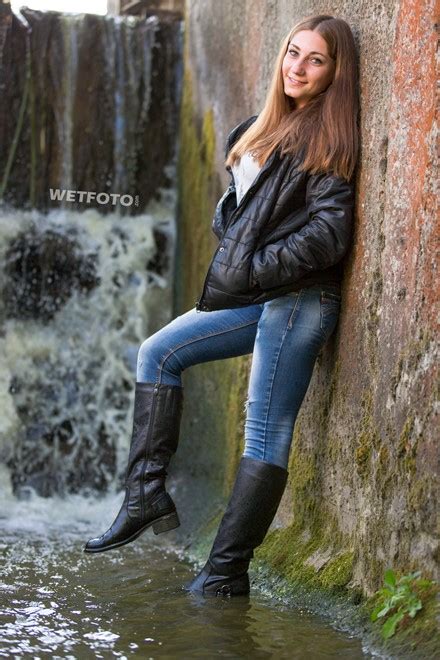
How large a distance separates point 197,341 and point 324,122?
0.92m

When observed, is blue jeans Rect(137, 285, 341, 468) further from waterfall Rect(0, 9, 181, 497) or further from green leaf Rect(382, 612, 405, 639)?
waterfall Rect(0, 9, 181, 497)

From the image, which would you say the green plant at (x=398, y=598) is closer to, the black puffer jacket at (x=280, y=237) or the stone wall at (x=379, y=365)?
the stone wall at (x=379, y=365)

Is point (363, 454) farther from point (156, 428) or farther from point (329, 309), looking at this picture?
point (156, 428)

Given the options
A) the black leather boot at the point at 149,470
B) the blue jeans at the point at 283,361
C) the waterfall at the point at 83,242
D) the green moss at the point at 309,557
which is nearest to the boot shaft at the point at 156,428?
the black leather boot at the point at 149,470

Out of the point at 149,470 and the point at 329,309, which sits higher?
the point at 329,309

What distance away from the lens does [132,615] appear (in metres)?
4.00

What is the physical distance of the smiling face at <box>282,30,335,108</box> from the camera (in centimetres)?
420

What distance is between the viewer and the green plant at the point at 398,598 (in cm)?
344

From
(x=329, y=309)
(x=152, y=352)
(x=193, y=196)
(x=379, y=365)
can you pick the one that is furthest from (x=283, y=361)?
(x=193, y=196)

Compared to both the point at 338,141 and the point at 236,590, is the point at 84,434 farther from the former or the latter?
the point at 338,141

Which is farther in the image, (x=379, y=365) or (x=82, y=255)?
(x=82, y=255)

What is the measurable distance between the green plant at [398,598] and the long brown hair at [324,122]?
142 cm

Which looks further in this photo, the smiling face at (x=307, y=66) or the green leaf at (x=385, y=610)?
the smiling face at (x=307, y=66)

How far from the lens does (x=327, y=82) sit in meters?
4.25
